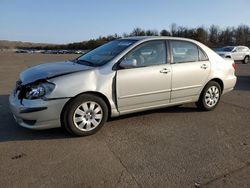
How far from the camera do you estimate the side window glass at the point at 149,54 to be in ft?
15.5

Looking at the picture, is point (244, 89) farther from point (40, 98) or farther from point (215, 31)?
point (215, 31)

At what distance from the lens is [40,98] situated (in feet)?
13.0

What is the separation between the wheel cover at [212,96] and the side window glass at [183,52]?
2.54 ft

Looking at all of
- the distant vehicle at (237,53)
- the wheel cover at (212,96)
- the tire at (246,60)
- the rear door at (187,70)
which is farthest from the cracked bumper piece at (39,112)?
the tire at (246,60)

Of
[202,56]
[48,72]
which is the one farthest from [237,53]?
[48,72]

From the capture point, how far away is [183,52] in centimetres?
529

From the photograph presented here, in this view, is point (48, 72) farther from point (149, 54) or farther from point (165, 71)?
point (165, 71)

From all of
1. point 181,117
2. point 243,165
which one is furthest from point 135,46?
point 243,165

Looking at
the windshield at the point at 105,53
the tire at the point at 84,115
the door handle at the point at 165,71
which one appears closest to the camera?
the tire at the point at 84,115

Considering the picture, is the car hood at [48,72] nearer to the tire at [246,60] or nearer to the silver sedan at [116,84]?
the silver sedan at [116,84]

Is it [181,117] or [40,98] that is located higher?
[40,98]

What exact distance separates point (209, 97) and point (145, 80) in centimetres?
182

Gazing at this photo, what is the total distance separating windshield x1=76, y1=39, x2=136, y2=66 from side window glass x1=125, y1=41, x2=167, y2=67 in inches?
8.1

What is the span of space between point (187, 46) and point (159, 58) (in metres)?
0.83
